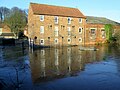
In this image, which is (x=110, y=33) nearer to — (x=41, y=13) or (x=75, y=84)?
(x=41, y=13)

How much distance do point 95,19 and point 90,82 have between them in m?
49.8

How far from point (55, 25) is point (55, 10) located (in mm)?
3851

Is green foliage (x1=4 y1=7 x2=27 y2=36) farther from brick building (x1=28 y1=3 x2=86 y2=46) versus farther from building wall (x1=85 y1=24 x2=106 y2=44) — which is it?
building wall (x1=85 y1=24 x2=106 y2=44)

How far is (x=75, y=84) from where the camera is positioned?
53.5 ft

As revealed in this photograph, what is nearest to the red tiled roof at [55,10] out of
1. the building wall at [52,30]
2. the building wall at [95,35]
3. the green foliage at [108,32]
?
the building wall at [52,30]

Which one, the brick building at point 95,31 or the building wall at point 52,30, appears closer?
the building wall at point 52,30

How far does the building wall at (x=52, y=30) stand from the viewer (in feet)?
164

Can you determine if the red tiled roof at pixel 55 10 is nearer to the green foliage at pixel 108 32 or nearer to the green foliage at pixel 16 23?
the green foliage at pixel 108 32

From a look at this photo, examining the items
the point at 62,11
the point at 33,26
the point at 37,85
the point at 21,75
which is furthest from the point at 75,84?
the point at 62,11

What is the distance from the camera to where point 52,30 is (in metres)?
52.3

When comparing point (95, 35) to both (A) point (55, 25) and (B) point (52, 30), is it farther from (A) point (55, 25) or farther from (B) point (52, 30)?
(B) point (52, 30)

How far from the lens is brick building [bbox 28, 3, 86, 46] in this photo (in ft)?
165

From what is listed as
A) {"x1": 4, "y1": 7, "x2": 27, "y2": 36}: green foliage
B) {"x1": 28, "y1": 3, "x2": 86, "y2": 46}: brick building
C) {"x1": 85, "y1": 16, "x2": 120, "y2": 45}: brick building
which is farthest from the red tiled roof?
{"x1": 4, "y1": 7, "x2": 27, "y2": 36}: green foliage

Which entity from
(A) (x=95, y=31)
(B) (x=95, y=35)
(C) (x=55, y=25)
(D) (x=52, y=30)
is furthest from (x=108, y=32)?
(D) (x=52, y=30)
